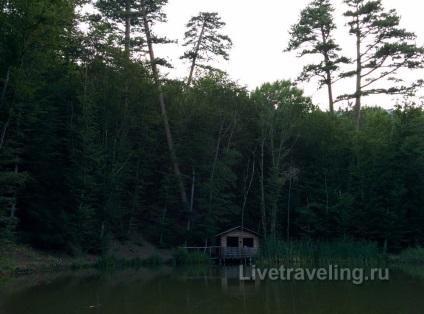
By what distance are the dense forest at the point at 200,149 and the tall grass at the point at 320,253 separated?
5407 mm

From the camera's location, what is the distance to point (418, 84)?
32375mm

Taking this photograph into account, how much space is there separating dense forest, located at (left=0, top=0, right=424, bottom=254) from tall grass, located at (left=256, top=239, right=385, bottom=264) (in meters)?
5.41

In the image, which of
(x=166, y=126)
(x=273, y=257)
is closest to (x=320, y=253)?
(x=273, y=257)

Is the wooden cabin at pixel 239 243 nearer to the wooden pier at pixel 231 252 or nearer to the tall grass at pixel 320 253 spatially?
the wooden pier at pixel 231 252

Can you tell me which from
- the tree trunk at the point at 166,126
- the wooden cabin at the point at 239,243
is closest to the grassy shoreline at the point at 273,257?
the wooden cabin at the point at 239,243

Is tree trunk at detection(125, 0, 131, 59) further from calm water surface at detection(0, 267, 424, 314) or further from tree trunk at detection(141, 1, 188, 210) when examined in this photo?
calm water surface at detection(0, 267, 424, 314)

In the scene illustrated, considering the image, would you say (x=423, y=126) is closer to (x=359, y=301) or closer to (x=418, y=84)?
(x=418, y=84)

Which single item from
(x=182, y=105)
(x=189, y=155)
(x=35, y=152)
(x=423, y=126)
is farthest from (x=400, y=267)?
(x=35, y=152)

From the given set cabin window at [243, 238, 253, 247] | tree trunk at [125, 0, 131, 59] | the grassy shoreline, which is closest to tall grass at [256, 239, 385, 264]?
the grassy shoreline

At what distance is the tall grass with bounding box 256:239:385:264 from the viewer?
85.0 ft

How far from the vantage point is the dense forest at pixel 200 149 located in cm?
2666

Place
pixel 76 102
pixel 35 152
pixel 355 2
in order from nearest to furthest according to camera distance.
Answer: pixel 35 152 → pixel 76 102 → pixel 355 2

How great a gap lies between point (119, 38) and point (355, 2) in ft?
52.7

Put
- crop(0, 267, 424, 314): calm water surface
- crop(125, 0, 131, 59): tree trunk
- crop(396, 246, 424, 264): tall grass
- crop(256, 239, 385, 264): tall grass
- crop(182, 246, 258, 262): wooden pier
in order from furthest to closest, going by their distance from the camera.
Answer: crop(125, 0, 131, 59): tree trunk → crop(182, 246, 258, 262): wooden pier → crop(396, 246, 424, 264): tall grass → crop(256, 239, 385, 264): tall grass → crop(0, 267, 424, 314): calm water surface
